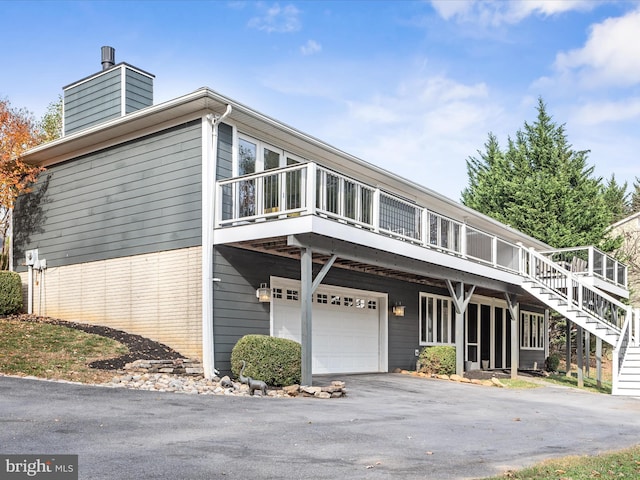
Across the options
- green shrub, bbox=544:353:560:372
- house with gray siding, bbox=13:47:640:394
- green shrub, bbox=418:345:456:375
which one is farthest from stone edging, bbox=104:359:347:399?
green shrub, bbox=544:353:560:372

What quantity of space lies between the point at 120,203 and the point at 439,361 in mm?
9623

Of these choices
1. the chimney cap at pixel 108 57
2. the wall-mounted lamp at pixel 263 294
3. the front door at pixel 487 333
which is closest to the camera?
the wall-mounted lamp at pixel 263 294

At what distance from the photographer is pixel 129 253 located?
49.0 feet

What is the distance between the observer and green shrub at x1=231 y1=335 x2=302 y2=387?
12.2 metres

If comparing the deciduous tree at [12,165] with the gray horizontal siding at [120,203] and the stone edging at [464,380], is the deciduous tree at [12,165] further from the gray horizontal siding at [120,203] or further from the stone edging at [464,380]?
the stone edging at [464,380]

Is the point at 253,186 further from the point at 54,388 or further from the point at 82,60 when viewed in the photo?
the point at 82,60

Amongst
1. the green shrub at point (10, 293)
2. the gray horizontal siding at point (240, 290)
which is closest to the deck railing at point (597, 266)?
the gray horizontal siding at point (240, 290)

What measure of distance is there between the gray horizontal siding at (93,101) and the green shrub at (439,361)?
10.6 m

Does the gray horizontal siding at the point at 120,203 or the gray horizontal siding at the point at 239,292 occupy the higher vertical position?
the gray horizontal siding at the point at 120,203

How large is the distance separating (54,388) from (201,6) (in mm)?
11762

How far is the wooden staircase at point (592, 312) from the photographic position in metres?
17.1

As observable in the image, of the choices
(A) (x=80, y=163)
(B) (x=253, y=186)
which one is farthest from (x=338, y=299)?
(A) (x=80, y=163)

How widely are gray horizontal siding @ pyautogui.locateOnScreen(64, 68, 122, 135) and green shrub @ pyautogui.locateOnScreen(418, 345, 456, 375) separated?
1064 cm

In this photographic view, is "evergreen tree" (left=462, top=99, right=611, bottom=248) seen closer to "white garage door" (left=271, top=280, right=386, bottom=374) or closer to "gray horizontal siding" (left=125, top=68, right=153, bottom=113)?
"white garage door" (left=271, top=280, right=386, bottom=374)
